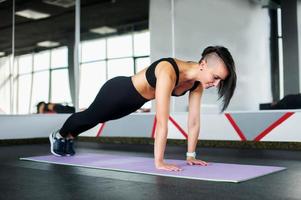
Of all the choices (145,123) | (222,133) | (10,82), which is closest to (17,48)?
(10,82)

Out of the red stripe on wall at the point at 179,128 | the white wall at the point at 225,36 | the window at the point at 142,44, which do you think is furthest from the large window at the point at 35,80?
the red stripe on wall at the point at 179,128

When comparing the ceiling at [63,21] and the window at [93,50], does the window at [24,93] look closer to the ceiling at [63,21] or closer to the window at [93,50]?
the ceiling at [63,21]

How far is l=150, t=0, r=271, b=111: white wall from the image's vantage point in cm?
374

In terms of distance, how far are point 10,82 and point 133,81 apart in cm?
346

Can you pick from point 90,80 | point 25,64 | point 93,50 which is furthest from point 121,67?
point 25,64

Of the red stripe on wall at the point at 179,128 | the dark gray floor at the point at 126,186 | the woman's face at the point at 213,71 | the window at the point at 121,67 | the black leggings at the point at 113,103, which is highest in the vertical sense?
the window at the point at 121,67

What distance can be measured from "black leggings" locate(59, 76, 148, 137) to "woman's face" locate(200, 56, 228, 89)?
0.42 m

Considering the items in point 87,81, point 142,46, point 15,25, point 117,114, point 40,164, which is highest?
point 15,25

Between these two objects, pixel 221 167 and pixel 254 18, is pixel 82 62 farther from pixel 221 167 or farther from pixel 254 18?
pixel 221 167

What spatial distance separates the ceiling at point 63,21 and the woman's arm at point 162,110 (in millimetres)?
3346

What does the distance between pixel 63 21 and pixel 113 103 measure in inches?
180

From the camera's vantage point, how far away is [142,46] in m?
5.00

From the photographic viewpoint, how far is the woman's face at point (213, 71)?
1738 mm

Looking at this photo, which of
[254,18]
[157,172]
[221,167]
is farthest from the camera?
[254,18]
